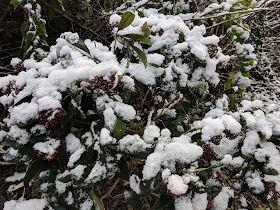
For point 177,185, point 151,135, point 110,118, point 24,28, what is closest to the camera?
point 177,185

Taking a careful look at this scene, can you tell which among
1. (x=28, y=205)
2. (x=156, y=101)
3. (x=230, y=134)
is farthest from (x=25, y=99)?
(x=230, y=134)

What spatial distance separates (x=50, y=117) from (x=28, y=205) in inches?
27.8

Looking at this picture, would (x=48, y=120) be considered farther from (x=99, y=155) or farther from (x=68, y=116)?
(x=99, y=155)

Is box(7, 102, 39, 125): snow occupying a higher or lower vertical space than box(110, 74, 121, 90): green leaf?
lower

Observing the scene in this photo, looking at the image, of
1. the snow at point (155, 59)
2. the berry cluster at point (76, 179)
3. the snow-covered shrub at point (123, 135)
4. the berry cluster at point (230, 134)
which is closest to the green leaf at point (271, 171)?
the snow-covered shrub at point (123, 135)

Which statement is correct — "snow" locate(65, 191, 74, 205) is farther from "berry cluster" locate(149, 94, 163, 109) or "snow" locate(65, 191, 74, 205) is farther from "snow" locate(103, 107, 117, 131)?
"berry cluster" locate(149, 94, 163, 109)

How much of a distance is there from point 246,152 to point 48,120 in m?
0.75

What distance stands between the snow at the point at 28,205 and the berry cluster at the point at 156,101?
766mm

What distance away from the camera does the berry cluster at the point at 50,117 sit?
0.67m

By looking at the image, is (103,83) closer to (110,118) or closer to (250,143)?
(110,118)

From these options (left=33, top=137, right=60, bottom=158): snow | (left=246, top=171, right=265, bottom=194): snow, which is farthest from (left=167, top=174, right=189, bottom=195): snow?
(left=33, top=137, right=60, bottom=158): snow

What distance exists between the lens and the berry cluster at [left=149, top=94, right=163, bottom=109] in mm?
946

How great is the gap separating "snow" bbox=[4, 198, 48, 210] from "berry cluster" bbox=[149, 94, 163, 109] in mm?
766

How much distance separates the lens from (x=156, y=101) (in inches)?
37.3
